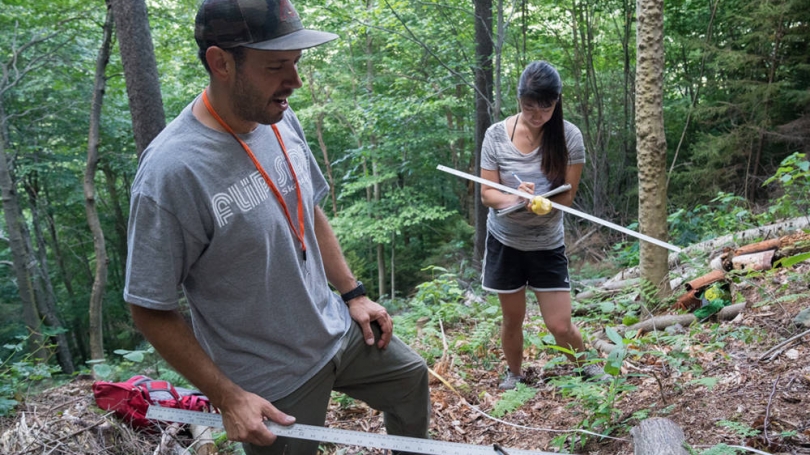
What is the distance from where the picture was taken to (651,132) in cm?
465

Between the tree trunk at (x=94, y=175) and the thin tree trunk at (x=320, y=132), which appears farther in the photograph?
the thin tree trunk at (x=320, y=132)

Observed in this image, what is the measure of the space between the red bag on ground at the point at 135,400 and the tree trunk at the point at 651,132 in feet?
12.5

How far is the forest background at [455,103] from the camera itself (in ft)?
29.6

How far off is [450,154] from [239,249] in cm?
1606

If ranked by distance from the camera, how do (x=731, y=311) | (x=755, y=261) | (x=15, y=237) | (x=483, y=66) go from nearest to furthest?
(x=731, y=311), (x=755, y=261), (x=483, y=66), (x=15, y=237)

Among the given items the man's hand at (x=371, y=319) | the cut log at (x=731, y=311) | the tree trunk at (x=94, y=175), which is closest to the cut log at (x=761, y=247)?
the cut log at (x=731, y=311)

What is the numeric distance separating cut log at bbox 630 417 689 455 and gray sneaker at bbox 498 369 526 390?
5.19 feet

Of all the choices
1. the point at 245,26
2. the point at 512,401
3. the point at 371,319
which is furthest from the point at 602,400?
the point at 245,26

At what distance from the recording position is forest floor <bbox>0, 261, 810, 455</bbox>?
254cm

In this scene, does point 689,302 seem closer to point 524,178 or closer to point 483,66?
point 524,178

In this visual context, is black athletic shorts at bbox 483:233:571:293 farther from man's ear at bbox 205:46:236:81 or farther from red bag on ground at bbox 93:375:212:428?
man's ear at bbox 205:46:236:81

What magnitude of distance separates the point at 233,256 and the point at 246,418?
0.53m

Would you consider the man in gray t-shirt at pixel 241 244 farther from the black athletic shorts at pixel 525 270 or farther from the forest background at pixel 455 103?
the forest background at pixel 455 103

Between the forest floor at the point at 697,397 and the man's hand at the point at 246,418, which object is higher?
the man's hand at the point at 246,418
